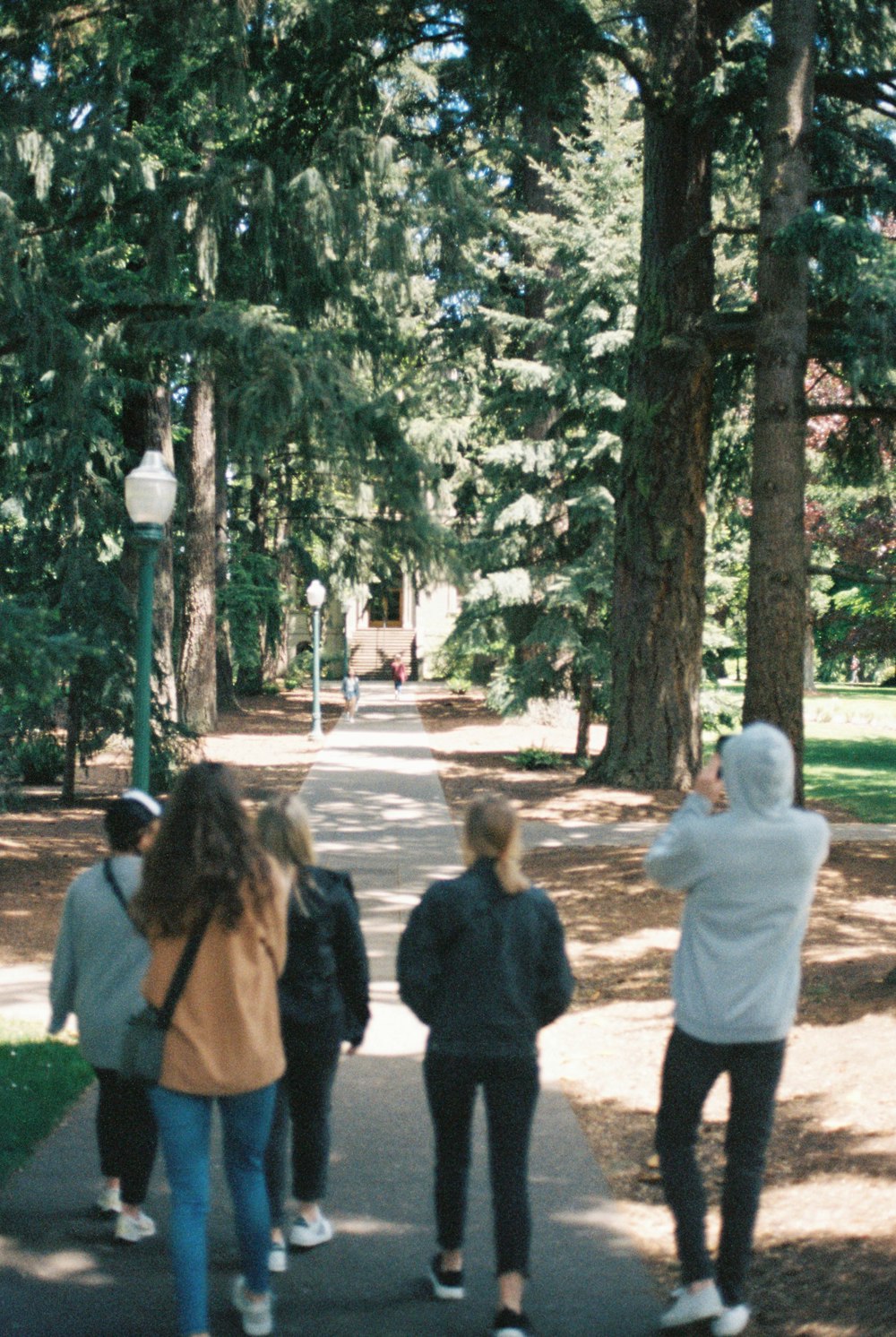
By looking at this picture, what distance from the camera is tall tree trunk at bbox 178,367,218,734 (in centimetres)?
2880

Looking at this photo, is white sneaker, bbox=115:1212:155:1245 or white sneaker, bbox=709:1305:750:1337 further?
white sneaker, bbox=115:1212:155:1245

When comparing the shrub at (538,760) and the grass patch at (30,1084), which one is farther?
the shrub at (538,760)

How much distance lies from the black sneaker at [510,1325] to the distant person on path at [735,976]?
415mm

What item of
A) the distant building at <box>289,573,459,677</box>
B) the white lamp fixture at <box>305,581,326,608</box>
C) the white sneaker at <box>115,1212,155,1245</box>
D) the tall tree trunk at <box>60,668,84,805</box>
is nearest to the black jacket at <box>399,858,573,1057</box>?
the white sneaker at <box>115,1212,155,1245</box>

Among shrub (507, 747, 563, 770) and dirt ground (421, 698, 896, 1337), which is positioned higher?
shrub (507, 747, 563, 770)

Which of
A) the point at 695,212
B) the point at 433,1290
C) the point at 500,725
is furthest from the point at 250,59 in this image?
the point at 500,725

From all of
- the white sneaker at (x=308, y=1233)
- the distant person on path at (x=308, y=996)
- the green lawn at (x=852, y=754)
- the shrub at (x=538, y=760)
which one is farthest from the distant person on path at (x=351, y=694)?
the distant person on path at (x=308, y=996)

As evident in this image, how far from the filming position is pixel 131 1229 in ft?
15.9

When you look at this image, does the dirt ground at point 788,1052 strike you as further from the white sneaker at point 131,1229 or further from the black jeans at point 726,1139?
the white sneaker at point 131,1229

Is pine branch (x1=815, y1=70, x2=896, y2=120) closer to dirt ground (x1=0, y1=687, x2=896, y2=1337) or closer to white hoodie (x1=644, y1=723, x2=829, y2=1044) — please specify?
dirt ground (x1=0, y1=687, x2=896, y2=1337)

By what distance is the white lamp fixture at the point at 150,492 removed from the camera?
10289 millimetres

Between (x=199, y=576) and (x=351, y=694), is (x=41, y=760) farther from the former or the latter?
(x=351, y=694)

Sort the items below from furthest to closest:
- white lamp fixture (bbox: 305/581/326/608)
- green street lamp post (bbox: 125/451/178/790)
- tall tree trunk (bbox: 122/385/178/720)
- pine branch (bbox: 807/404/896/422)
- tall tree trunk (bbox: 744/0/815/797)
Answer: white lamp fixture (bbox: 305/581/326/608)
tall tree trunk (bbox: 122/385/178/720)
pine branch (bbox: 807/404/896/422)
tall tree trunk (bbox: 744/0/815/797)
green street lamp post (bbox: 125/451/178/790)

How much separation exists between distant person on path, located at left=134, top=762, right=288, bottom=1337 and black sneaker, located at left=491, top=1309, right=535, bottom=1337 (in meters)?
0.84
